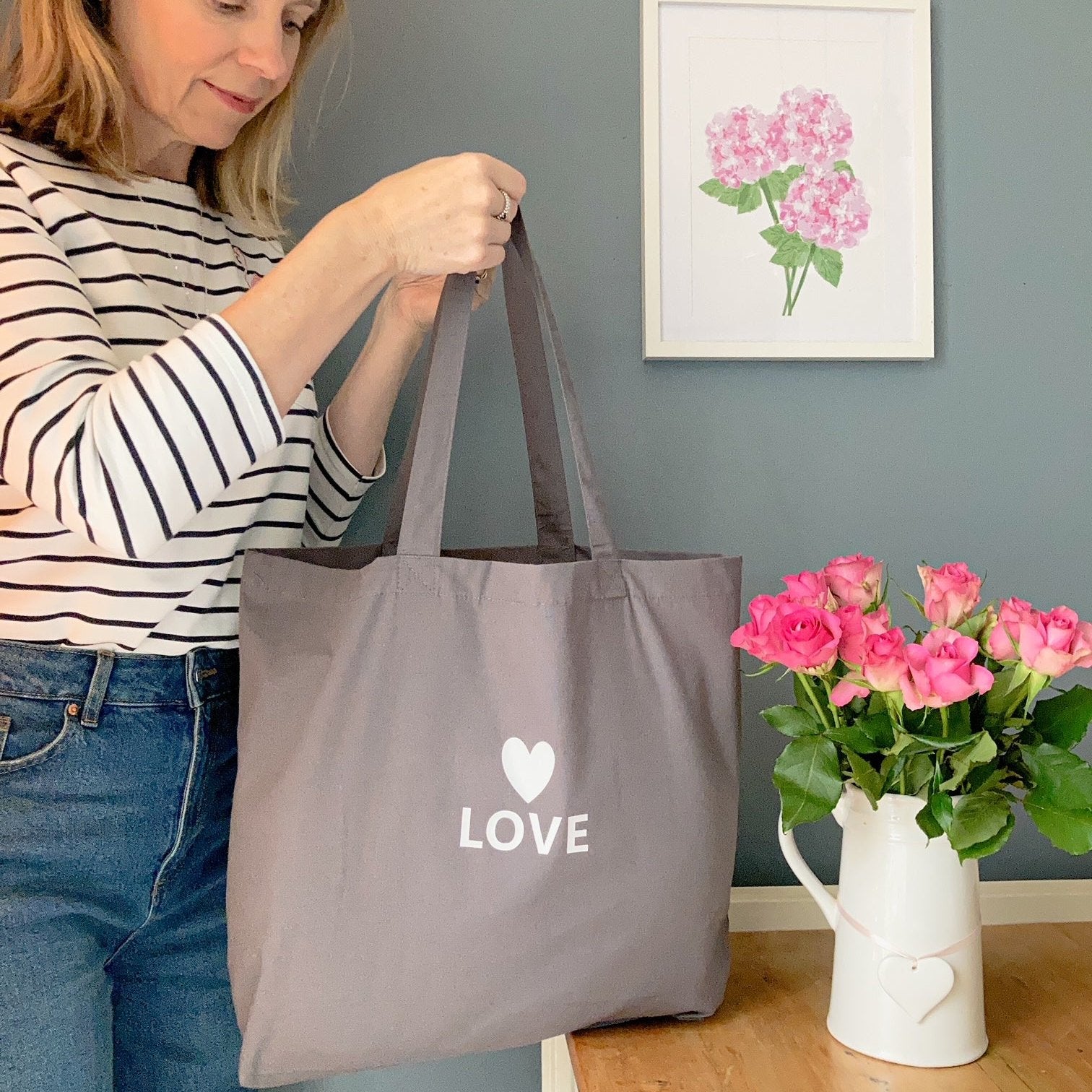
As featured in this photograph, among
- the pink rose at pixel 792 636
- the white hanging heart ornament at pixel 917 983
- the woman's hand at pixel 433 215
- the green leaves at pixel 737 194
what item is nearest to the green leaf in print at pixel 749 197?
the green leaves at pixel 737 194

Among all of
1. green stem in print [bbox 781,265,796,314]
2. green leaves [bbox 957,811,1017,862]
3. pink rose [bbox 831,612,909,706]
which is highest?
green stem in print [bbox 781,265,796,314]

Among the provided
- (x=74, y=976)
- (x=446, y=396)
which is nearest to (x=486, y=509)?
(x=446, y=396)

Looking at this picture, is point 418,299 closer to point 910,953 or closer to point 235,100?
point 235,100

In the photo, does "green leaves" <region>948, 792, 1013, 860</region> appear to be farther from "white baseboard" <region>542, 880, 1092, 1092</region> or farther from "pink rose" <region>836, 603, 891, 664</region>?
"white baseboard" <region>542, 880, 1092, 1092</region>

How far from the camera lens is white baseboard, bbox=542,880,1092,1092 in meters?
1.15

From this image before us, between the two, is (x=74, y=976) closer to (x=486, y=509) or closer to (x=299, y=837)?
(x=299, y=837)

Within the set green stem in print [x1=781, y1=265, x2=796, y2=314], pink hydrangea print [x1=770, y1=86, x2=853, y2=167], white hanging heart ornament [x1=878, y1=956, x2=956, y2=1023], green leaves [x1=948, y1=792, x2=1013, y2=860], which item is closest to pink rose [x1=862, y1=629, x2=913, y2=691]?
green leaves [x1=948, y1=792, x2=1013, y2=860]

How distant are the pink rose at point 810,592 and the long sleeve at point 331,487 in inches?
17.0

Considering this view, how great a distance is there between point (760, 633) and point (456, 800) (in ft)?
0.86

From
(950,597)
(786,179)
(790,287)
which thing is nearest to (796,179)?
(786,179)

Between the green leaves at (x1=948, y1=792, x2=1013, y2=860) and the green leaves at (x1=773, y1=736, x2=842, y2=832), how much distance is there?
0.29ft

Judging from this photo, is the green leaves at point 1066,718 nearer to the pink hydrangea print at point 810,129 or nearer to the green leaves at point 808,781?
the green leaves at point 808,781

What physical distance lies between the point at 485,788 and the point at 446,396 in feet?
0.99

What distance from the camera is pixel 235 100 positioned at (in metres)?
0.91
